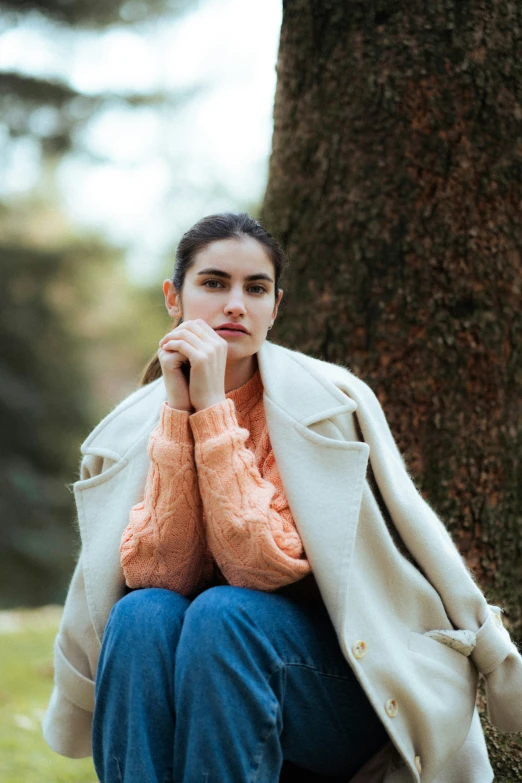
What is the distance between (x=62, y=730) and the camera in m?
2.64

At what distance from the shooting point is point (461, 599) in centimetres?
220

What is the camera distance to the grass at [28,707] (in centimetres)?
328

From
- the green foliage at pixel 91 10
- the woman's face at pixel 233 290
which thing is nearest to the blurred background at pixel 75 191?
the green foliage at pixel 91 10

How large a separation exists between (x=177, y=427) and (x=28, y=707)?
7.76 ft

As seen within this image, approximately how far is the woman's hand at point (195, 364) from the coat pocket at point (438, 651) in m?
0.76

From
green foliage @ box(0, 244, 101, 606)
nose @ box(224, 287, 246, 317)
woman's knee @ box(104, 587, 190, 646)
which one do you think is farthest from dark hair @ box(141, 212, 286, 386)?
green foliage @ box(0, 244, 101, 606)

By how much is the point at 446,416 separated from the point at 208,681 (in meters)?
1.37

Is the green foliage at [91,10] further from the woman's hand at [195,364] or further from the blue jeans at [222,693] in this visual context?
the blue jeans at [222,693]

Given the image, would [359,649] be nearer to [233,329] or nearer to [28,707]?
[233,329]

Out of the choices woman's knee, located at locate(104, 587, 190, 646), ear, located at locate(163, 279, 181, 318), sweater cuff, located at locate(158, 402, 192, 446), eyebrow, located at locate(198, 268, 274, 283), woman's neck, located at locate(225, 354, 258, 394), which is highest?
eyebrow, located at locate(198, 268, 274, 283)

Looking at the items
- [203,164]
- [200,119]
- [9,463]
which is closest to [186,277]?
[9,463]

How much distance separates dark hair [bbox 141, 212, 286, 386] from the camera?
2422mm

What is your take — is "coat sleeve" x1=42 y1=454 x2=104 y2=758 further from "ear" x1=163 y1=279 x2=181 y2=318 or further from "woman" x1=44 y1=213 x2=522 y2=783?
"ear" x1=163 y1=279 x2=181 y2=318

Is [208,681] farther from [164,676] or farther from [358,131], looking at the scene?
[358,131]
